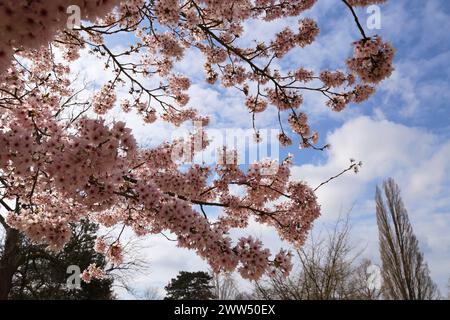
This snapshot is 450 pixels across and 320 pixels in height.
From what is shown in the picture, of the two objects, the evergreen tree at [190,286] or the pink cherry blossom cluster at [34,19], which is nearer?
the pink cherry blossom cluster at [34,19]

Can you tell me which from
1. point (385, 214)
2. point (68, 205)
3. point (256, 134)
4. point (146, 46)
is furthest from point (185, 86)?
point (385, 214)

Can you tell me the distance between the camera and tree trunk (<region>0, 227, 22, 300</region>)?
10.4m

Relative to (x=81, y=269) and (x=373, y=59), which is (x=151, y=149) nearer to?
(x=373, y=59)

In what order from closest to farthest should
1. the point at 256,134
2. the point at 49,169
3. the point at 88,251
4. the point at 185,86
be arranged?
the point at 49,169, the point at 256,134, the point at 185,86, the point at 88,251

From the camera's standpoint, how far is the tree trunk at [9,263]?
10.4 metres

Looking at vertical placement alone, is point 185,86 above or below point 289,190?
above

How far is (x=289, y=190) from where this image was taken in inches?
241

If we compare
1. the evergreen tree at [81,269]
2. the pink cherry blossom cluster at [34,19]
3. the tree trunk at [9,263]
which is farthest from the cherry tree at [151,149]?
the evergreen tree at [81,269]

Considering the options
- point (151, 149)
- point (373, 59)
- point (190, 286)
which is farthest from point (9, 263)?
point (190, 286)

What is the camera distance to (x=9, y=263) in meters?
10.9

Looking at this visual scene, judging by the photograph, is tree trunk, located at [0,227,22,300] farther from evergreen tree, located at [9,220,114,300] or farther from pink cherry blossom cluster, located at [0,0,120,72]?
pink cherry blossom cluster, located at [0,0,120,72]

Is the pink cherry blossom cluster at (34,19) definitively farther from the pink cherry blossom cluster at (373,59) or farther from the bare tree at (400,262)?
the bare tree at (400,262)

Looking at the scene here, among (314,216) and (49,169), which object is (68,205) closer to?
(49,169)
